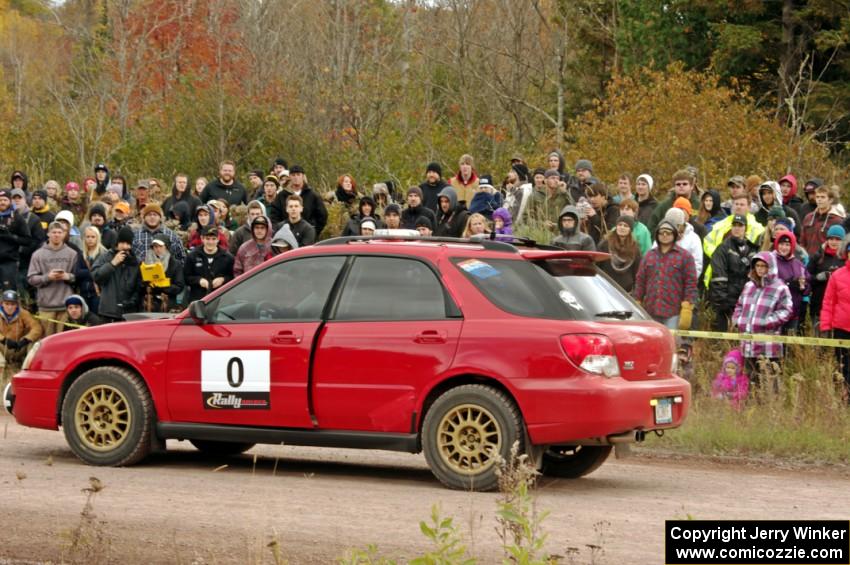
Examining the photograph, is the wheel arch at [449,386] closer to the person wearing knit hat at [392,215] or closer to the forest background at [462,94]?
the person wearing knit hat at [392,215]

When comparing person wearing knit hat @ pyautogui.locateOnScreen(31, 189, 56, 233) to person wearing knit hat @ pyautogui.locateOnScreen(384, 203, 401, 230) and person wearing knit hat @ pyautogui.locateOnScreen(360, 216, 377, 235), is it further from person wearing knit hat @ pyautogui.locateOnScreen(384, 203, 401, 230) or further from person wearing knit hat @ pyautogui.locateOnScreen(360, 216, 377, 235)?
person wearing knit hat @ pyautogui.locateOnScreen(384, 203, 401, 230)

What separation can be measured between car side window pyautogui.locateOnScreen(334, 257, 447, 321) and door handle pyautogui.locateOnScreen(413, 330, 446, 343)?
146 millimetres

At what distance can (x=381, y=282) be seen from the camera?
457 inches

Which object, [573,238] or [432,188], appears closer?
[573,238]

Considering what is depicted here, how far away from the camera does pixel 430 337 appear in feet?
36.6

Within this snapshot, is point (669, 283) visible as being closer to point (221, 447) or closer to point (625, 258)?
point (625, 258)

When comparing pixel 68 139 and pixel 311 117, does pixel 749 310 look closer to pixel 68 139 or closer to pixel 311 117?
pixel 311 117

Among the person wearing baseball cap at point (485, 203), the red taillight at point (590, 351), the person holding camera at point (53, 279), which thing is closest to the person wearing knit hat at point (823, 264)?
the person wearing baseball cap at point (485, 203)

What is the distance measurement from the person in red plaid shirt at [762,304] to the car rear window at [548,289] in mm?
5051

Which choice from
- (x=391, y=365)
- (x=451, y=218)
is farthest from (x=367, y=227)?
(x=391, y=365)

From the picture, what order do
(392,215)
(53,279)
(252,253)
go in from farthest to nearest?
(53,279), (392,215), (252,253)

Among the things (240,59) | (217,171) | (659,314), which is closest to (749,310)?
(659,314)

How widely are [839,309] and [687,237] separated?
7.82 ft

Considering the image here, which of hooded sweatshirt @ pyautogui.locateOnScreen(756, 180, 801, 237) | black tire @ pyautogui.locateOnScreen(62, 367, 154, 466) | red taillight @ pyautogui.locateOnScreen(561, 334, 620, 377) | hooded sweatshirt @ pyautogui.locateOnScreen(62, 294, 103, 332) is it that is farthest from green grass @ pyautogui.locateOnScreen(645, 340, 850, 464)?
hooded sweatshirt @ pyautogui.locateOnScreen(62, 294, 103, 332)
